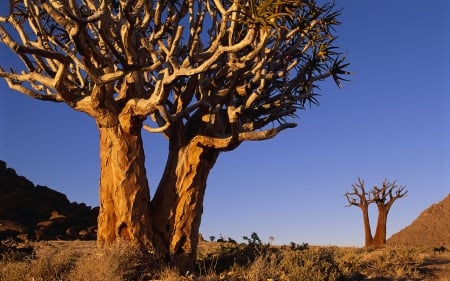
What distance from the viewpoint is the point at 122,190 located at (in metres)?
13.1

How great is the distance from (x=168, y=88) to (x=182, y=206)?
9.76 feet

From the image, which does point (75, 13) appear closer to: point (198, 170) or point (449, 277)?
point (198, 170)

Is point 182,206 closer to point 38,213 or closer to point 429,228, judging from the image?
point 38,213

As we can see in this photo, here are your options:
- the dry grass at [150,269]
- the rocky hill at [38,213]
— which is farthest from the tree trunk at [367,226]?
the dry grass at [150,269]

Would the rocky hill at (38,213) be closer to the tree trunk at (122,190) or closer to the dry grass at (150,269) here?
the tree trunk at (122,190)

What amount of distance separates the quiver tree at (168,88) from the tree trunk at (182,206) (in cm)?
2

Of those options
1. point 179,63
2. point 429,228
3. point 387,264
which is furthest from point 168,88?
point 429,228

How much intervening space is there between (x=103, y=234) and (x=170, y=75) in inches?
153

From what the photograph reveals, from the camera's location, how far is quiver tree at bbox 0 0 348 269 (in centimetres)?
1240

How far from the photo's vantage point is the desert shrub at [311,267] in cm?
1084

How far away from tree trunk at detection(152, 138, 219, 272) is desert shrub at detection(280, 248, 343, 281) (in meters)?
2.63

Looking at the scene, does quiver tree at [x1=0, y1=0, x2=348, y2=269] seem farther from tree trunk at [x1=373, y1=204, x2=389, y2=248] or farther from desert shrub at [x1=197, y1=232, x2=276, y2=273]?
tree trunk at [x1=373, y1=204, x2=389, y2=248]

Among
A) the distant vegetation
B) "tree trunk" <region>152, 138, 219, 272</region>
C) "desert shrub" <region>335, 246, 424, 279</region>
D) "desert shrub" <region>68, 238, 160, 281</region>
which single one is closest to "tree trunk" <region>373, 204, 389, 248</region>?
"desert shrub" <region>335, 246, 424, 279</region>

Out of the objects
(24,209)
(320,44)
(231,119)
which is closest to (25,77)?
(231,119)
